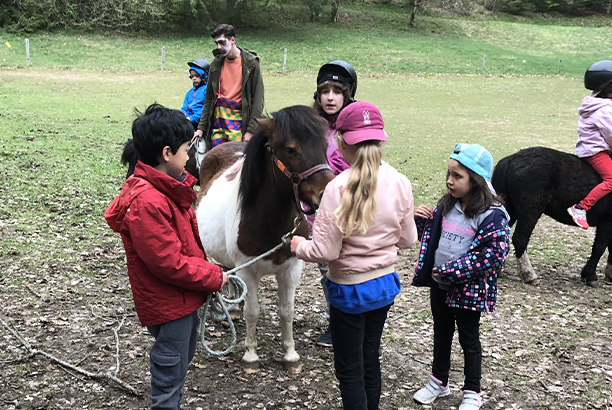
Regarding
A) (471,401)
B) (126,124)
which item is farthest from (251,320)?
(126,124)

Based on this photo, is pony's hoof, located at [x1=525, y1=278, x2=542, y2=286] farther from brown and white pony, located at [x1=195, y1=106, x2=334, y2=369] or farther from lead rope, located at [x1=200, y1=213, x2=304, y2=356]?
lead rope, located at [x1=200, y1=213, x2=304, y2=356]

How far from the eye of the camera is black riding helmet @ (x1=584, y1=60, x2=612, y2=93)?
5.54 meters

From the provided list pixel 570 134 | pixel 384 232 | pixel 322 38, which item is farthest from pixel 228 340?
pixel 322 38

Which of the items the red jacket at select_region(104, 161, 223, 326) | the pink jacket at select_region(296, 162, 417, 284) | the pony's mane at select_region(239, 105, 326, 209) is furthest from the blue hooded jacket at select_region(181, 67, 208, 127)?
the pink jacket at select_region(296, 162, 417, 284)

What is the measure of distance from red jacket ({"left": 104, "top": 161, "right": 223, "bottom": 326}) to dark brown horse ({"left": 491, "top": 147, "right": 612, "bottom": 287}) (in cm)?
453

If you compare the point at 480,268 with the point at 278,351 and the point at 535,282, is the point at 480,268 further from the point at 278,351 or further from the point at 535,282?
the point at 535,282

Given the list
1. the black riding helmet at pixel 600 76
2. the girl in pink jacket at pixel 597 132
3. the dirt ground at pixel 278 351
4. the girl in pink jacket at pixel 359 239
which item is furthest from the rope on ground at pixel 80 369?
the black riding helmet at pixel 600 76

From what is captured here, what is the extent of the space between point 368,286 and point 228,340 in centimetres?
→ 213

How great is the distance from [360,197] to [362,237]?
27cm

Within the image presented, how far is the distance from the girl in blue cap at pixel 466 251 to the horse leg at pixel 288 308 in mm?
958

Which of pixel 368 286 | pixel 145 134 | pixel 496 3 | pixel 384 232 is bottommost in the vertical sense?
pixel 368 286

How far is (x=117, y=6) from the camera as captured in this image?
35.0 meters

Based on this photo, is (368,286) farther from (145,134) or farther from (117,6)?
(117,6)

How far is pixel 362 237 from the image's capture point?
270 centimetres
